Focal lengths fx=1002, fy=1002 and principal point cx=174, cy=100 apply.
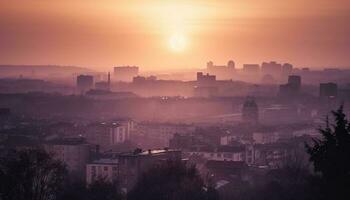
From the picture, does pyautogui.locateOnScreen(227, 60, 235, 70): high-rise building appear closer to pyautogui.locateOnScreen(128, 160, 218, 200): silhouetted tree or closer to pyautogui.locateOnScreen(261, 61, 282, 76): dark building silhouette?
pyautogui.locateOnScreen(261, 61, 282, 76): dark building silhouette

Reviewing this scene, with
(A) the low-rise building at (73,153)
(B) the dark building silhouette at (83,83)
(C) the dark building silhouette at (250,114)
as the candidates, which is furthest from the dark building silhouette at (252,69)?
(A) the low-rise building at (73,153)

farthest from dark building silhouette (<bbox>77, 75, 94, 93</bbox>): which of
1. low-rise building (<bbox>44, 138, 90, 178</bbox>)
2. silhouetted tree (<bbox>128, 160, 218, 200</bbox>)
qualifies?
silhouetted tree (<bbox>128, 160, 218, 200</bbox>)

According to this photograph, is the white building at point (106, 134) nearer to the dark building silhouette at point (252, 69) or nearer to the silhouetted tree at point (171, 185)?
the silhouetted tree at point (171, 185)

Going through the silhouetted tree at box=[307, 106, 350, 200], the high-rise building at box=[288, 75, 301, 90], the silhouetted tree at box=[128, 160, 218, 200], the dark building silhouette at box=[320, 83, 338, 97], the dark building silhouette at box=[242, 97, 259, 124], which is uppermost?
the high-rise building at box=[288, 75, 301, 90]

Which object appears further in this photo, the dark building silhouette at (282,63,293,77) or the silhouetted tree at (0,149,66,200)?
the dark building silhouette at (282,63,293,77)

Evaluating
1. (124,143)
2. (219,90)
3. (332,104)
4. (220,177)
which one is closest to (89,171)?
(220,177)
